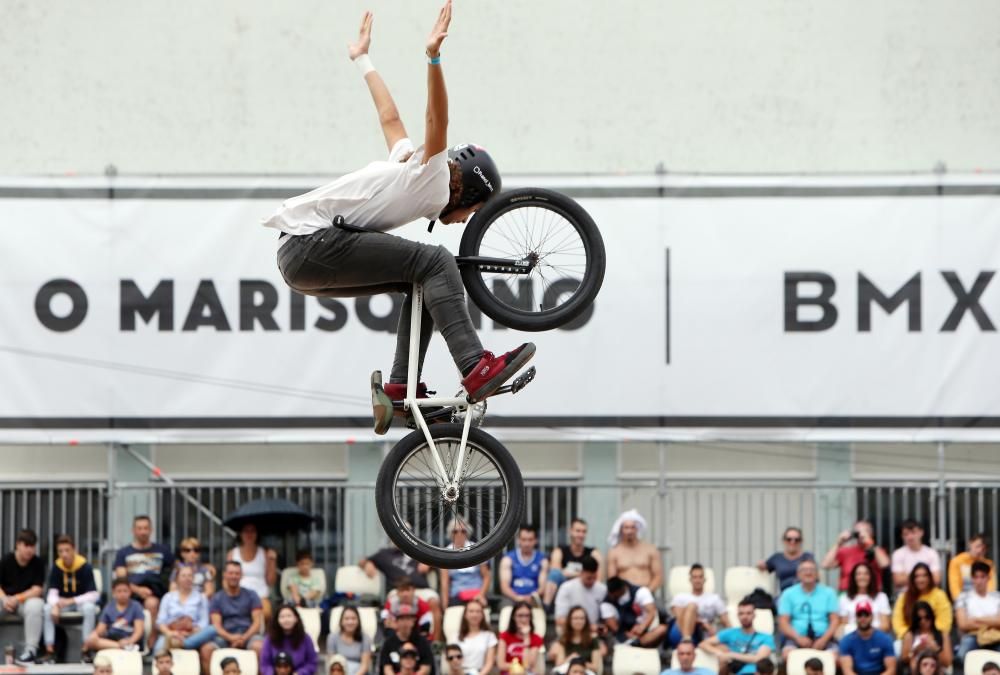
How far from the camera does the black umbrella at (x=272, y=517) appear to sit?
1267 centimetres

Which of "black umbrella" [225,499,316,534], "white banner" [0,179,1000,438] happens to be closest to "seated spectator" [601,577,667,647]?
Answer: "white banner" [0,179,1000,438]

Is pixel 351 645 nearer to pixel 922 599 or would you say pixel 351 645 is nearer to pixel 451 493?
pixel 922 599

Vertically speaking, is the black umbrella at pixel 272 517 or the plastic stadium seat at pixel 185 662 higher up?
the black umbrella at pixel 272 517

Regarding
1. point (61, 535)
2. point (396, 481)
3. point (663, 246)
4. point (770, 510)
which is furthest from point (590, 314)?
point (396, 481)

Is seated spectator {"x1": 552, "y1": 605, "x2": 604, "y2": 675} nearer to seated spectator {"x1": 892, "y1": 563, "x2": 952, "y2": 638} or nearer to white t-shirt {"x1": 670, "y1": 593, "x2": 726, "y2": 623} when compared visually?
white t-shirt {"x1": 670, "y1": 593, "x2": 726, "y2": 623}

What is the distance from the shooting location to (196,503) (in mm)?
13617

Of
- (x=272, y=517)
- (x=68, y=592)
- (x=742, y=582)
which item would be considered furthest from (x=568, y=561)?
(x=68, y=592)

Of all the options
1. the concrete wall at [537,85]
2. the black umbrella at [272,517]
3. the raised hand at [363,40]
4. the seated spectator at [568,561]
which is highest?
the concrete wall at [537,85]

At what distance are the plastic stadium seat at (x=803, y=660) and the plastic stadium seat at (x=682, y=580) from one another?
0.87 metres

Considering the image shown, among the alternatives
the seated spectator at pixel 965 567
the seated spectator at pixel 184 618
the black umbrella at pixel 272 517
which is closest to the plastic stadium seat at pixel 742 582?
the seated spectator at pixel 965 567

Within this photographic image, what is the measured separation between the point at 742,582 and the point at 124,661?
4.31 metres

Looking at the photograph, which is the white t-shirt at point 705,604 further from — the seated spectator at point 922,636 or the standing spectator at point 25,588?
the standing spectator at point 25,588

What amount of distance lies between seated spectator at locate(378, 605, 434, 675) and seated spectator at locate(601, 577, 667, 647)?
51.7 inches

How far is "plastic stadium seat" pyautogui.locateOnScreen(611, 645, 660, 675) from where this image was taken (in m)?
12.0
